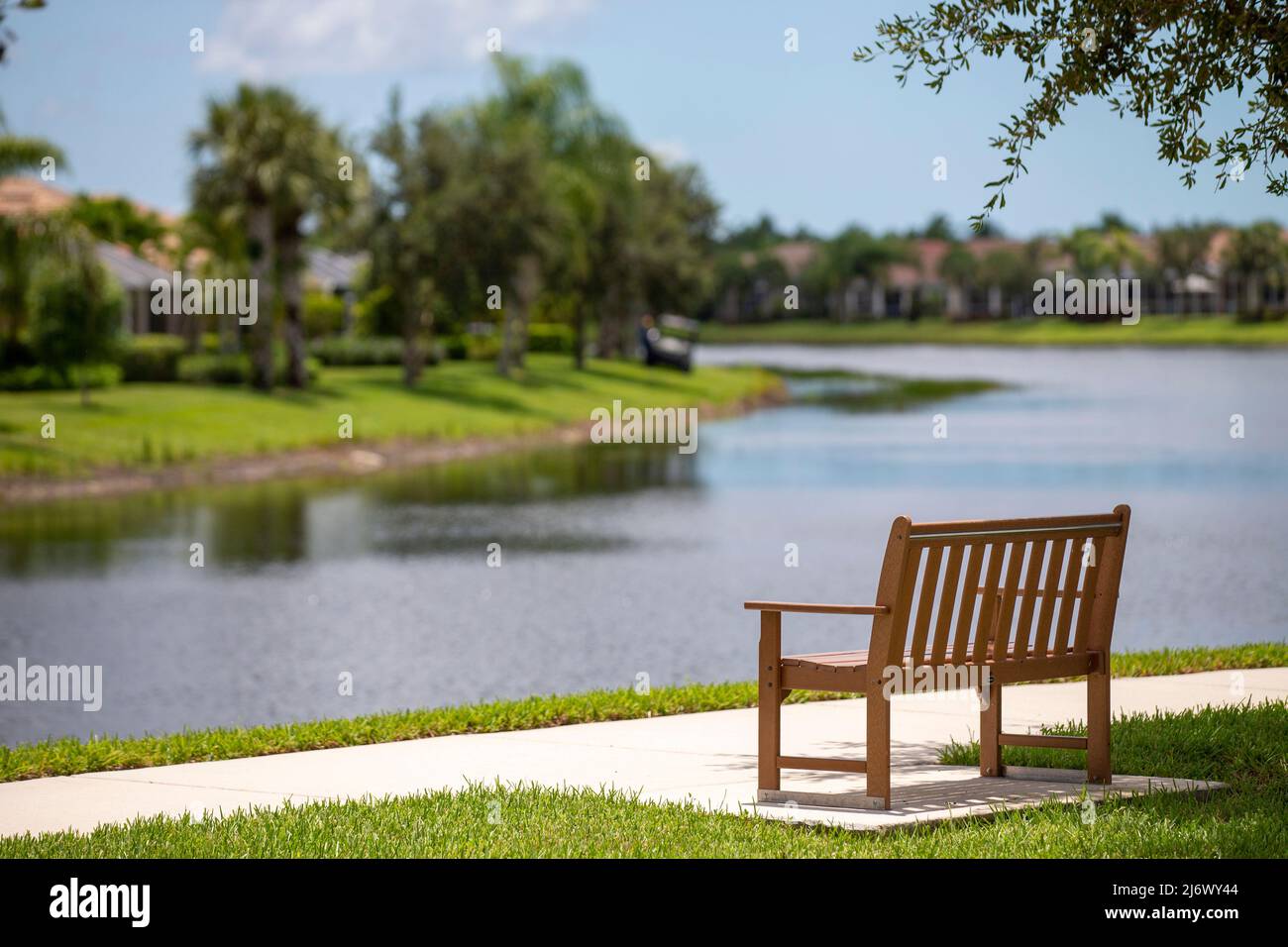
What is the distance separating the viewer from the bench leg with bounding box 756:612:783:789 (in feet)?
26.2

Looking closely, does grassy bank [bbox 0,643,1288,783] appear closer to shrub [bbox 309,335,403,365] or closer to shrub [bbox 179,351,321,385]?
Result: shrub [bbox 179,351,321,385]

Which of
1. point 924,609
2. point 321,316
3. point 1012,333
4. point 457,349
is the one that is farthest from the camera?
point 1012,333

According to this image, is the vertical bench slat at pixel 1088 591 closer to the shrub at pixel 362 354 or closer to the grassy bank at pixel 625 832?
the grassy bank at pixel 625 832

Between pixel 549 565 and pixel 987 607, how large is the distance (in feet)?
56.9

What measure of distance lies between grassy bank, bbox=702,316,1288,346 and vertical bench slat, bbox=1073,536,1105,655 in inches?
5162

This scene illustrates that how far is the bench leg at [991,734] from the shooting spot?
8406 mm

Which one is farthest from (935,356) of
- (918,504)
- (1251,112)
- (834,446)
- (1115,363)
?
(1251,112)

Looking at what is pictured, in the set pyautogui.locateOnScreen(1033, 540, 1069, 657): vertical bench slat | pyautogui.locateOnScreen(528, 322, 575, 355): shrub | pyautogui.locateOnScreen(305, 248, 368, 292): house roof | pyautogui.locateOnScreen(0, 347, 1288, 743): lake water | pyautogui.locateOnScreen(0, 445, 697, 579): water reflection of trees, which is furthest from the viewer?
pyautogui.locateOnScreen(305, 248, 368, 292): house roof

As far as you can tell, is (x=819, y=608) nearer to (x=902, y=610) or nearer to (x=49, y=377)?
(x=902, y=610)

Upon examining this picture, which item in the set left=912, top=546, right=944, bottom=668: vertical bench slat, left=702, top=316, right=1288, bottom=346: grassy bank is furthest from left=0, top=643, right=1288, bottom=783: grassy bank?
left=702, top=316, right=1288, bottom=346: grassy bank

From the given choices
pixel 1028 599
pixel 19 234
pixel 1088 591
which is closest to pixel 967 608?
pixel 1028 599

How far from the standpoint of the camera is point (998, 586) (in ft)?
27.0

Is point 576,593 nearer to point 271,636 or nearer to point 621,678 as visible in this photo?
point 271,636
